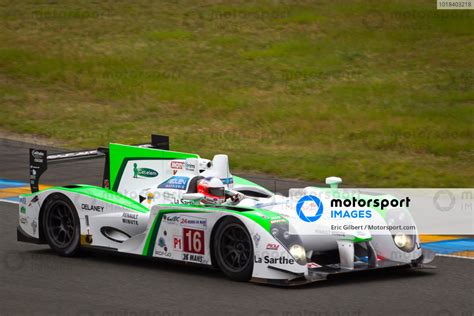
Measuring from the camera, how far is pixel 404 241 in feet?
34.0

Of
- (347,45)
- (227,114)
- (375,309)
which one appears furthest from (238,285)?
(347,45)

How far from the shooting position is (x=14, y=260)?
11.5 metres

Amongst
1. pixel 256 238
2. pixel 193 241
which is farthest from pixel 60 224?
pixel 256 238

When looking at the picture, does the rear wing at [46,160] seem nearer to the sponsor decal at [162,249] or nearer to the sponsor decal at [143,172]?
the sponsor decal at [143,172]

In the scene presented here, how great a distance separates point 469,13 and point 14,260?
25153 mm

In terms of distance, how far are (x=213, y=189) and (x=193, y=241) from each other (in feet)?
2.66

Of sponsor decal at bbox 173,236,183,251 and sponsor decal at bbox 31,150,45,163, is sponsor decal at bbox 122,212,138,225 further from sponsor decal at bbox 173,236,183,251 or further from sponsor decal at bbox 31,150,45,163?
sponsor decal at bbox 31,150,45,163

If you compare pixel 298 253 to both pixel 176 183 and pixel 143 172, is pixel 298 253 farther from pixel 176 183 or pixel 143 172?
pixel 143 172

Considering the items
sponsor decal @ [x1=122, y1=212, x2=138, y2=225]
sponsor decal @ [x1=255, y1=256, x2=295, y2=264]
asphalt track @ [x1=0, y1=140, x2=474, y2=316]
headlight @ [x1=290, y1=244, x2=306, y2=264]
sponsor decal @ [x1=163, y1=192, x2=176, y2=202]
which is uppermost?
sponsor decal @ [x1=163, y1=192, x2=176, y2=202]

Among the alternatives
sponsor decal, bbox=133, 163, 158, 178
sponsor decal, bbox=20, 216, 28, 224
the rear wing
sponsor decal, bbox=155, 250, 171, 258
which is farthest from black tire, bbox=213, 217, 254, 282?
sponsor decal, bbox=20, 216, 28, 224

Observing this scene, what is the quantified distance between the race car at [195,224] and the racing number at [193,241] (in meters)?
0.01

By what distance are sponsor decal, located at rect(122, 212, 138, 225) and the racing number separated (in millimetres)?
864

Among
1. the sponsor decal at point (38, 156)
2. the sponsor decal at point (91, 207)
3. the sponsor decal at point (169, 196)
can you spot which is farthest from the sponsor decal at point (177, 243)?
the sponsor decal at point (38, 156)

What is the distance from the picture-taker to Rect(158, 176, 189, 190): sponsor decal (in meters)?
11.2
